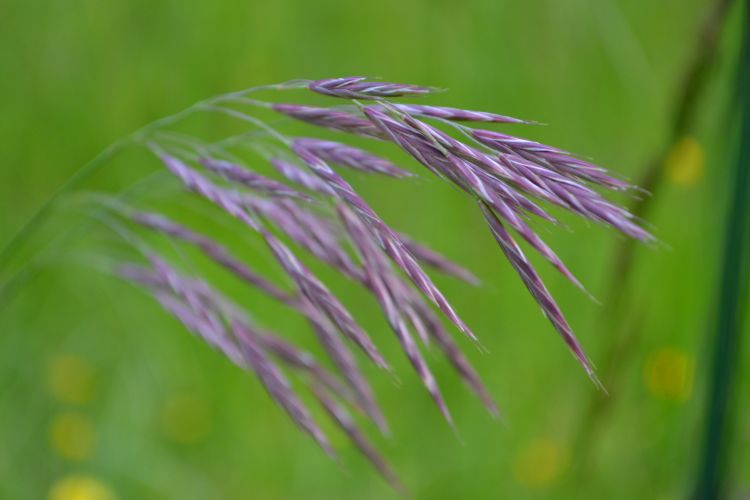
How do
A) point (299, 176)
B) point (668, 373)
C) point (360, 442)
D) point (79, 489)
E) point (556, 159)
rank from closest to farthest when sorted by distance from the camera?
point (556, 159), point (299, 176), point (360, 442), point (79, 489), point (668, 373)

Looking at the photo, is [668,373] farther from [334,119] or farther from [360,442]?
[334,119]

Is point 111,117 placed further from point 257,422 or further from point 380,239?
point 380,239

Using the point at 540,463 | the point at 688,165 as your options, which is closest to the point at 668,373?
the point at 540,463

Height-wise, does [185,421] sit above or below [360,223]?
below

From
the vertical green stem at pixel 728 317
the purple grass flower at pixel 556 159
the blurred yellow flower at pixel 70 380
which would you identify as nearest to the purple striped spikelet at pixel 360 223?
the purple grass flower at pixel 556 159

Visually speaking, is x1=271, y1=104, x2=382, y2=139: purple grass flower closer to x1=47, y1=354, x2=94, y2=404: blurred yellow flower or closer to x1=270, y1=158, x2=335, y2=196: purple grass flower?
x1=270, y1=158, x2=335, y2=196: purple grass flower

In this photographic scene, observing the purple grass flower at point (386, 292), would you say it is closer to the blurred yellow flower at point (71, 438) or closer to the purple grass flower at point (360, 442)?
the purple grass flower at point (360, 442)
